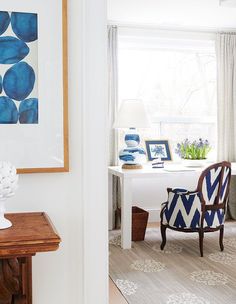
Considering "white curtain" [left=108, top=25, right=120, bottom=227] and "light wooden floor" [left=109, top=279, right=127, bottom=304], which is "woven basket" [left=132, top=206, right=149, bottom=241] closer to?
"white curtain" [left=108, top=25, right=120, bottom=227]

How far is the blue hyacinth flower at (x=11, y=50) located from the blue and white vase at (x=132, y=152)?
2.72m

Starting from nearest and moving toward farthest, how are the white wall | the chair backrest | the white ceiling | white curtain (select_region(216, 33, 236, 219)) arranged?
the white wall → the chair backrest → the white ceiling → white curtain (select_region(216, 33, 236, 219))

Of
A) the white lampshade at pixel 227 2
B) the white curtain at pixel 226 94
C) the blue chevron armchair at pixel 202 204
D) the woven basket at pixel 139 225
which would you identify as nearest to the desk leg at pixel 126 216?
the woven basket at pixel 139 225

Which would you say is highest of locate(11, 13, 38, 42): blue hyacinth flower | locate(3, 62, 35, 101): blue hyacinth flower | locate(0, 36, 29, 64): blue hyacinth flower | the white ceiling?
the white ceiling

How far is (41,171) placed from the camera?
1976 mm

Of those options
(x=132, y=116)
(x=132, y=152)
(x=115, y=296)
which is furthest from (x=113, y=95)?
(x=115, y=296)

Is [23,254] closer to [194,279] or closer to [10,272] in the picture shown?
[10,272]

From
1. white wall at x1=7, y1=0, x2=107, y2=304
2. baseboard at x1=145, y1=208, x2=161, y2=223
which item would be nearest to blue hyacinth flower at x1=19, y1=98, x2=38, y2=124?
white wall at x1=7, y1=0, x2=107, y2=304

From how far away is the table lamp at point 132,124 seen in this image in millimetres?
4449

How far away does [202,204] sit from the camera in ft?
12.5

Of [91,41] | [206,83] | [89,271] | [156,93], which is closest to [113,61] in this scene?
[156,93]

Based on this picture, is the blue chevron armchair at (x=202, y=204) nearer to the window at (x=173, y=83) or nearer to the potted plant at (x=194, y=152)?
the potted plant at (x=194, y=152)

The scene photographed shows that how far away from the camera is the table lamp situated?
4449mm

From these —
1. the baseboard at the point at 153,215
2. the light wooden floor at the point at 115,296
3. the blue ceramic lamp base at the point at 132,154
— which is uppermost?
the blue ceramic lamp base at the point at 132,154
